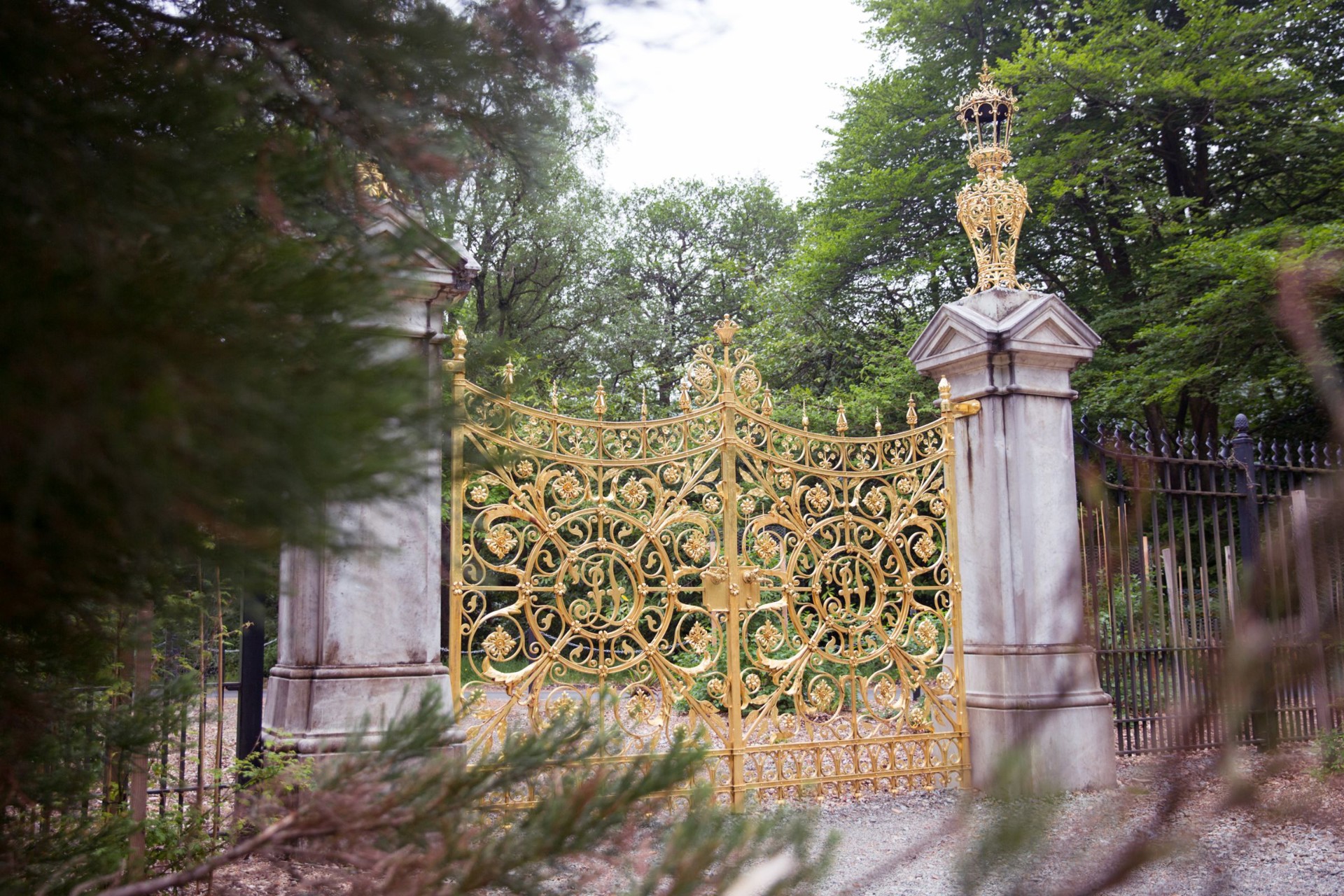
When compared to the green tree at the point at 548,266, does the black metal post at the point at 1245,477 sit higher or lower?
lower

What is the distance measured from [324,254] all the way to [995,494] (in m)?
5.38

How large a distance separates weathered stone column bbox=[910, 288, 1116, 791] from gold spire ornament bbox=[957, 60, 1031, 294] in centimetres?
25

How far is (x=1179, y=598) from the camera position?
700 cm

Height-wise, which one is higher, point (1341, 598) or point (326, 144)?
point (326, 144)

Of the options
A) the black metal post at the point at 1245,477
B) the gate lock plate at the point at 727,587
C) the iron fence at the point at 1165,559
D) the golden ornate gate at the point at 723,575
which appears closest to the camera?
the iron fence at the point at 1165,559

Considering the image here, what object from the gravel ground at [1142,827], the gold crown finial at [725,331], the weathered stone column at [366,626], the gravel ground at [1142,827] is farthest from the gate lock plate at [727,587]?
the gravel ground at [1142,827]

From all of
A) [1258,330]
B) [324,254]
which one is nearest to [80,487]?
[324,254]

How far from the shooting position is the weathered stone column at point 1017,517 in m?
6.10

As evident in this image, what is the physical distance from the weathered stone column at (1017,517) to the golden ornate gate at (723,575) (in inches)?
5.6

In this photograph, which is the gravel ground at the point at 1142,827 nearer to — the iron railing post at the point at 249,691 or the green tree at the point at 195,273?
the green tree at the point at 195,273

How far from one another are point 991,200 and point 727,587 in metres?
3.27

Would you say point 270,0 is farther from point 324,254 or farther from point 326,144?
point 324,254

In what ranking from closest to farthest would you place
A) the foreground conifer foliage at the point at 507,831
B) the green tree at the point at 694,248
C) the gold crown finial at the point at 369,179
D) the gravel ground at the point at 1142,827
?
the gravel ground at the point at 1142,827 < the foreground conifer foliage at the point at 507,831 < the gold crown finial at the point at 369,179 < the green tree at the point at 694,248

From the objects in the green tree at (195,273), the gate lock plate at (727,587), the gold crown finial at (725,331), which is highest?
the gold crown finial at (725,331)
